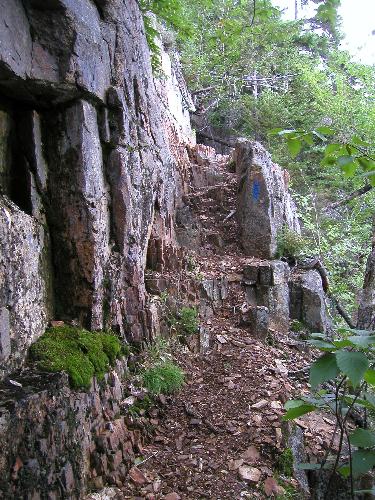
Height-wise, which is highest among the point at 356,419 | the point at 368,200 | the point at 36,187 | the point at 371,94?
the point at 371,94

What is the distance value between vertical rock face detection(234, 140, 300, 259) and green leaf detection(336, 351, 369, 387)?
23.9ft

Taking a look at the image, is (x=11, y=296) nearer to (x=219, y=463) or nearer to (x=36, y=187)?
(x=36, y=187)

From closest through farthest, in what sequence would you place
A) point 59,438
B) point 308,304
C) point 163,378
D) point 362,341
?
point 362,341 < point 59,438 < point 163,378 < point 308,304

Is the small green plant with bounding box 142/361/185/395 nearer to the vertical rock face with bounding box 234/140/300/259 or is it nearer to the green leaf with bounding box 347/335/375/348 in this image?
the green leaf with bounding box 347/335/375/348

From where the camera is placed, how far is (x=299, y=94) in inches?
645

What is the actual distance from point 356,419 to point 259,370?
1363 millimetres

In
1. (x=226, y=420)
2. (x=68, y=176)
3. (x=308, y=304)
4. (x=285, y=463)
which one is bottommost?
(x=285, y=463)

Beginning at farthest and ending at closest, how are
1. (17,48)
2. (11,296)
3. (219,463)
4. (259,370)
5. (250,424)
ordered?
(259,370), (250,424), (219,463), (17,48), (11,296)

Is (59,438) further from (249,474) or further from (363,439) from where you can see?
(363,439)

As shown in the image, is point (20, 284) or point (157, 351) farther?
point (157, 351)

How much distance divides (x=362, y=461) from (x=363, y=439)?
89 millimetres

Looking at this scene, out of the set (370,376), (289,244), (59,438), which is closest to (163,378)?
(59,438)

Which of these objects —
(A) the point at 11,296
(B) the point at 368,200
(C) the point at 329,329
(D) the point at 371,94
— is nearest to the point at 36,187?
(A) the point at 11,296

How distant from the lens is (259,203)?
8.92 metres
